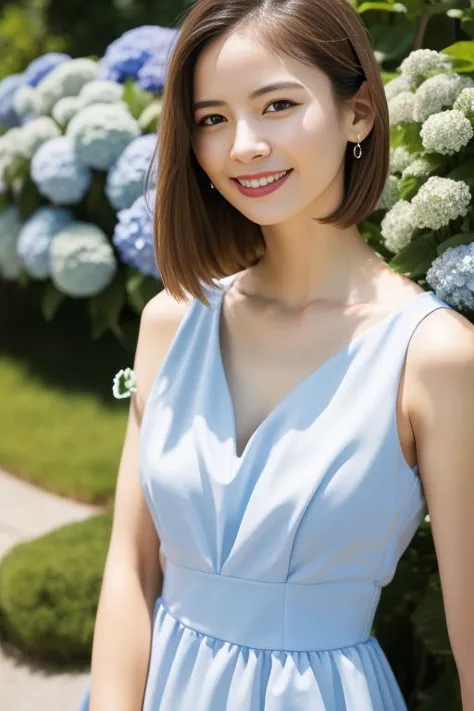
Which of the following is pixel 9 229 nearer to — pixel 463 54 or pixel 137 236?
A: pixel 137 236

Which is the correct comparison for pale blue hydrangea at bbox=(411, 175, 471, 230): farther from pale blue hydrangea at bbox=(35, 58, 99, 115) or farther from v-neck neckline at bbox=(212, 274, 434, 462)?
pale blue hydrangea at bbox=(35, 58, 99, 115)

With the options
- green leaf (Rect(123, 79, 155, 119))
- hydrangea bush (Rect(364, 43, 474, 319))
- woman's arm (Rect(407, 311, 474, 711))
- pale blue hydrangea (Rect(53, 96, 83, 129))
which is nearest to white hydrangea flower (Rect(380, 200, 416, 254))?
hydrangea bush (Rect(364, 43, 474, 319))

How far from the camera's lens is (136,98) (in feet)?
12.5

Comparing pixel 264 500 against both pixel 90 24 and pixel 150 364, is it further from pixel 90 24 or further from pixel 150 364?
pixel 90 24

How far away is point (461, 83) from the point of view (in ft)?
6.30

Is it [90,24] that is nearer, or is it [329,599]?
[329,599]

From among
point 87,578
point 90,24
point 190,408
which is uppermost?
point 190,408

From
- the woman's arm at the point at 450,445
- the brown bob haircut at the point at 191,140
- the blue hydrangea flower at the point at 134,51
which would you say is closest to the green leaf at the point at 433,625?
the woman's arm at the point at 450,445

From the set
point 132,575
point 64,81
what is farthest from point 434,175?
point 64,81

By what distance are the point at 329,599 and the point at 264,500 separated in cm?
19

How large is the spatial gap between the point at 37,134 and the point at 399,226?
2519 mm

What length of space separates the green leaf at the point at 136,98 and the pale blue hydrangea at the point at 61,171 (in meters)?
0.27

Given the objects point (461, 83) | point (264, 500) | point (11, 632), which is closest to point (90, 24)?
point (11, 632)

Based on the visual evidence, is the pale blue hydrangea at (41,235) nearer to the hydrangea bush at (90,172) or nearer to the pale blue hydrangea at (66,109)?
the hydrangea bush at (90,172)
